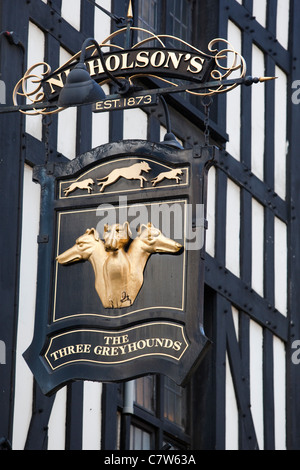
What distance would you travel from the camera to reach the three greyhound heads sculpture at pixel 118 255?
10.2m

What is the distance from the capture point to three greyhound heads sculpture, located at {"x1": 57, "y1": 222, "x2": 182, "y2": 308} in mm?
10227

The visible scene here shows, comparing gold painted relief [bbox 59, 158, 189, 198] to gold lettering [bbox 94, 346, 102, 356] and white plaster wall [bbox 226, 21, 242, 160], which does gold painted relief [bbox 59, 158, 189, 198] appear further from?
white plaster wall [bbox 226, 21, 242, 160]

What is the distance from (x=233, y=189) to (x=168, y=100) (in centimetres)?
185

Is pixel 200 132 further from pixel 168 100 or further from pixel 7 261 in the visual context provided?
pixel 7 261

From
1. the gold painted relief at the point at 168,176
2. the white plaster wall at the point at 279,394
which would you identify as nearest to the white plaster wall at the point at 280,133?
the white plaster wall at the point at 279,394

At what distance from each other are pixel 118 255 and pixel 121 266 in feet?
0.45

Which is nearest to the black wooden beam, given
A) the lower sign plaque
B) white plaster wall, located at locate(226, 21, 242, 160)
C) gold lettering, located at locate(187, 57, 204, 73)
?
white plaster wall, located at locate(226, 21, 242, 160)

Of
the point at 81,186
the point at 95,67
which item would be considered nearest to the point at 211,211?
the point at 95,67

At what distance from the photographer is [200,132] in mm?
16969

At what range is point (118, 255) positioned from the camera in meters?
10.4

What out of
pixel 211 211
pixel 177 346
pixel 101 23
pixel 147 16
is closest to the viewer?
pixel 177 346

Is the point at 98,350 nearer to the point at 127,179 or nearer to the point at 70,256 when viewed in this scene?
the point at 70,256

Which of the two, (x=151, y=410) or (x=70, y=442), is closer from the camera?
(x=70, y=442)

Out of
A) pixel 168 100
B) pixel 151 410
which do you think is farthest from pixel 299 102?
pixel 151 410
